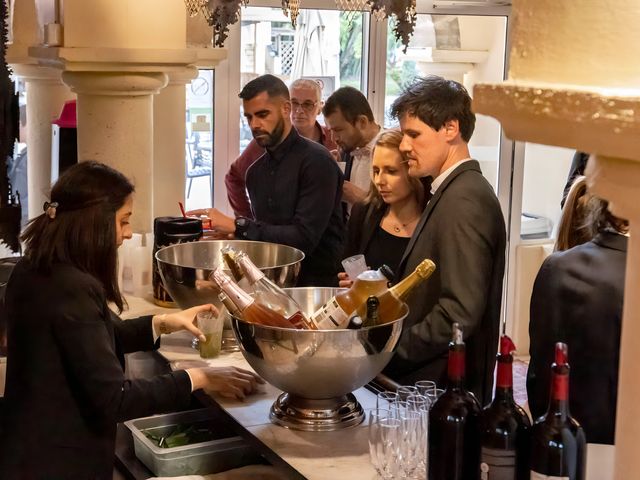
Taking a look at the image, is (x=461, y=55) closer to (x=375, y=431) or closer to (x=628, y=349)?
(x=375, y=431)

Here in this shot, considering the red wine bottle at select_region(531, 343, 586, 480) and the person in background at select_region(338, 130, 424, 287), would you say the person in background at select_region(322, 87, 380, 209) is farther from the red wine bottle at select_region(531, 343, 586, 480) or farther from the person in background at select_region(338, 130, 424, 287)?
the red wine bottle at select_region(531, 343, 586, 480)

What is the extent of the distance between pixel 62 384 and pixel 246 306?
449 millimetres

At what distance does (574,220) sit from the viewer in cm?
267

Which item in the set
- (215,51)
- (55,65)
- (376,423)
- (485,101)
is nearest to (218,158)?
(215,51)

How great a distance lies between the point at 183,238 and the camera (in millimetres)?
Answer: 3344

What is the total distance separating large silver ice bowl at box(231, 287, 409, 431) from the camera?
82.7 inches

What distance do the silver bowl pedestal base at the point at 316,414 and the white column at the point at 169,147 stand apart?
8.51 feet

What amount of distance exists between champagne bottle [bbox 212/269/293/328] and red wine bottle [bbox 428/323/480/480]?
0.60m

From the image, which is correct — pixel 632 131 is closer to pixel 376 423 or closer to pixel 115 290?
pixel 376 423

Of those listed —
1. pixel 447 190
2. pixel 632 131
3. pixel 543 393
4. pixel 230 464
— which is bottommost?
pixel 230 464

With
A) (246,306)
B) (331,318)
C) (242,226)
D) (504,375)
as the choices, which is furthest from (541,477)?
(242,226)

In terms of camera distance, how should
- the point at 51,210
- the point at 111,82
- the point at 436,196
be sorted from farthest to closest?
1. the point at 111,82
2. the point at 436,196
3. the point at 51,210

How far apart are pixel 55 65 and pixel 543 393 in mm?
2227

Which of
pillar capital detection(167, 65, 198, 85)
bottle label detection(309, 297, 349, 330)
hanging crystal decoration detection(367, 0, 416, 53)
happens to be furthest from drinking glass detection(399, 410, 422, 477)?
pillar capital detection(167, 65, 198, 85)
